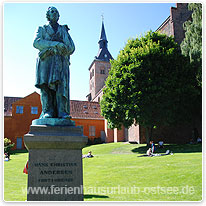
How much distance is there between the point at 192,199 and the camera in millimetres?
7973

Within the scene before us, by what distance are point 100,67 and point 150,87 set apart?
48.5 m

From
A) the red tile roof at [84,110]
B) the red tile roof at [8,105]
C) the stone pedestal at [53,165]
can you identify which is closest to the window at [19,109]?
the red tile roof at [8,105]

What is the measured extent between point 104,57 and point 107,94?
156 feet

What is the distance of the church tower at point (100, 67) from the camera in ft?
229

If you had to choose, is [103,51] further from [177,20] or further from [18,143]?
[18,143]

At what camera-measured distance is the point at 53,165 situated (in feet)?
17.0

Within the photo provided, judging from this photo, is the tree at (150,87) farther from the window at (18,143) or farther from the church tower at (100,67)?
the church tower at (100,67)

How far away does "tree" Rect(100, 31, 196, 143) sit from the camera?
926 inches

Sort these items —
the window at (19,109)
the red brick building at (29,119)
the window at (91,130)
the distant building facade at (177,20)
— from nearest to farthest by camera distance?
Result: 1. the distant building facade at (177,20)
2. the red brick building at (29,119)
3. the window at (19,109)
4. the window at (91,130)

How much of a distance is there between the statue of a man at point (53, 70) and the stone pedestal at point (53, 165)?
723 millimetres

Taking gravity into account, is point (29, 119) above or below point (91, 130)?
above

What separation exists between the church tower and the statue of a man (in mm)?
62007

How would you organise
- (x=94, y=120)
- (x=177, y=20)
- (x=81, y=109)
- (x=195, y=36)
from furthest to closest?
(x=81, y=109) → (x=94, y=120) → (x=177, y=20) → (x=195, y=36)

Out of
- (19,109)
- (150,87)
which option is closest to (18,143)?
(19,109)
